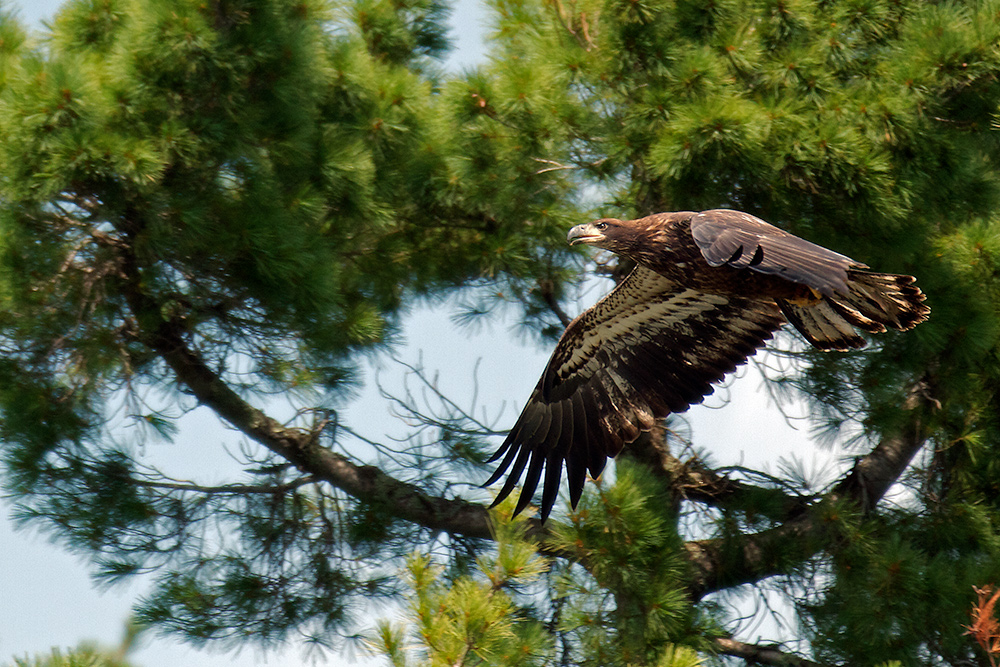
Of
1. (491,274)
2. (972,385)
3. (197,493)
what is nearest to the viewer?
(972,385)

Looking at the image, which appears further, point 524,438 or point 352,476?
point 352,476

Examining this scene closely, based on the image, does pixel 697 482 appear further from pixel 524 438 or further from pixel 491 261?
pixel 491 261

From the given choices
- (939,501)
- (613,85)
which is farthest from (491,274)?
(939,501)

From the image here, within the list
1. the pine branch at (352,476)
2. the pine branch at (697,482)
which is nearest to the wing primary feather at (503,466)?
the pine branch at (352,476)

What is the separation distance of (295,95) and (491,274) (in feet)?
4.09

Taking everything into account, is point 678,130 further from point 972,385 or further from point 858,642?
point 858,642

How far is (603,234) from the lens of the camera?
413 cm

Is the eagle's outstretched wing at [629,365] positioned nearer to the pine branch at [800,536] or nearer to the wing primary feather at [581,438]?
the wing primary feather at [581,438]

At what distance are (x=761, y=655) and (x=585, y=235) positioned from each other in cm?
178

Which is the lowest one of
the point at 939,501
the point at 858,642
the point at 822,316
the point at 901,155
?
the point at 858,642

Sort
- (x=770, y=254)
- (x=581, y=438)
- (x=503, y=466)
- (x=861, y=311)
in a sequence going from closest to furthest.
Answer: (x=770, y=254) < (x=861, y=311) < (x=503, y=466) < (x=581, y=438)

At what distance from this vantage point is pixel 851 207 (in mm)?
4109

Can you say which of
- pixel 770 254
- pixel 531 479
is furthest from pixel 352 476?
pixel 770 254

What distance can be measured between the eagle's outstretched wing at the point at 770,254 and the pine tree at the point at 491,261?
818mm
